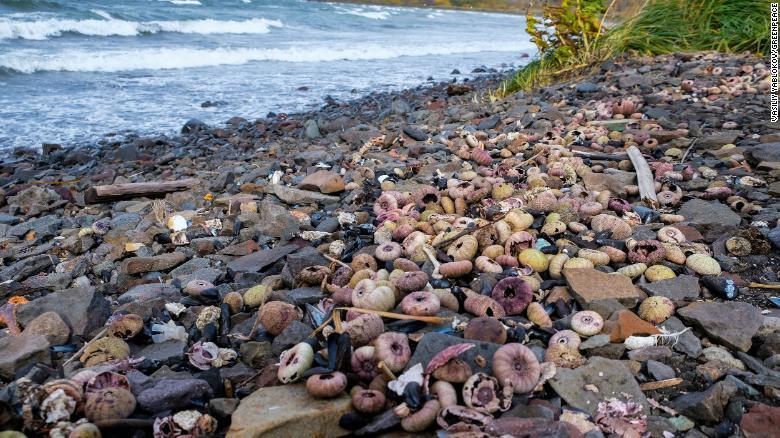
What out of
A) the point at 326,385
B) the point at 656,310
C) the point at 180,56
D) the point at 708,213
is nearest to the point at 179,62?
the point at 180,56

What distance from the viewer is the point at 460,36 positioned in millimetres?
25453

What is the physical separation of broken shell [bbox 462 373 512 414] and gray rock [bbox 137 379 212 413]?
862 millimetres

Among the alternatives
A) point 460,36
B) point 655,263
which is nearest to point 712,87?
point 655,263

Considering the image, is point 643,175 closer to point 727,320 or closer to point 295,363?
point 727,320

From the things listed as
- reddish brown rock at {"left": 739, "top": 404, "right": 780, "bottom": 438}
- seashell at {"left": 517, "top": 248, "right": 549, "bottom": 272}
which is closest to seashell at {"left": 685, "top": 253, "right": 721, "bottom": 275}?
seashell at {"left": 517, "top": 248, "right": 549, "bottom": 272}

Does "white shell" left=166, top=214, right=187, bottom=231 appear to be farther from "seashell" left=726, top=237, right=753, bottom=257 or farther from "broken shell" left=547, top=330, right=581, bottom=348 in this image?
"seashell" left=726, top=237, right=753, bottom=257

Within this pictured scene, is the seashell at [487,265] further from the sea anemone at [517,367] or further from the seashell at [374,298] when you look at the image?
the sea anemone at [517,367]

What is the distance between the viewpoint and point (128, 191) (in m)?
4.61

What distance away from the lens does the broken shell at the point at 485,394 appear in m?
1.56

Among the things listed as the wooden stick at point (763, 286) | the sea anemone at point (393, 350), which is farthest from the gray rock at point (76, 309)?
the wooden stick at point (763, 286)

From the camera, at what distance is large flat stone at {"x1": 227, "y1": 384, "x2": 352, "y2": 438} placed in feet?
4.98

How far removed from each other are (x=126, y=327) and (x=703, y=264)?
2477 mm

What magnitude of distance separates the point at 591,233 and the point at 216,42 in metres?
17.8

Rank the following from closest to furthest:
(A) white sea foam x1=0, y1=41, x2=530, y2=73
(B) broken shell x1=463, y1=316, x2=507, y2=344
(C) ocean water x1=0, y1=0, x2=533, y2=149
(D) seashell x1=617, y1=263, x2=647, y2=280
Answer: (B) broken shell x1=463, y1=316, x2=507, y2=344 < (D) seashell x1=617, y1=263, x2=647, y2=280 < (C) ocean water x1=0, y1=0, x2=533, y2=149 < (A) white sea foam x1=0, y1=41, x2=530, y2=73
